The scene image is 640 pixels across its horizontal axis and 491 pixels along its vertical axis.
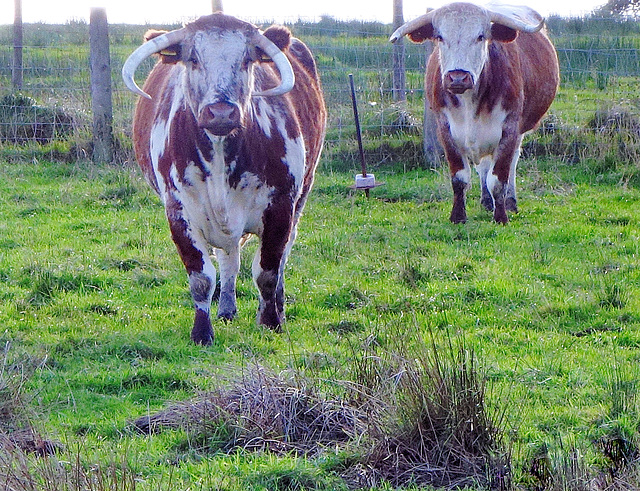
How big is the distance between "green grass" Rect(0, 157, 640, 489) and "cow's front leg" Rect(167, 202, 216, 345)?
0.13 meters

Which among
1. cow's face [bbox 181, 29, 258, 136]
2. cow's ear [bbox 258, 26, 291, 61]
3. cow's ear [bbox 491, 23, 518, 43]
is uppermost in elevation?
cow's ear [bbox 491, 23, 518, 43]

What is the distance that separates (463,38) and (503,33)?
638 millimetres

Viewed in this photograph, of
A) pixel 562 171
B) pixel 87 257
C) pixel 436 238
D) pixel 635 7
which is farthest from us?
pixel 635 7

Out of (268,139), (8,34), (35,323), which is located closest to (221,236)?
(268,139)

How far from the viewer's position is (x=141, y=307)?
21.7 ft

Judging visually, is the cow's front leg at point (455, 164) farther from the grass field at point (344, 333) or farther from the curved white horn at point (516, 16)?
the curved white horn at point (516, 16)

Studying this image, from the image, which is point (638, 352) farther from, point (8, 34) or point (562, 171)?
point (8, 34)

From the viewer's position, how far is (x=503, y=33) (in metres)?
9.33

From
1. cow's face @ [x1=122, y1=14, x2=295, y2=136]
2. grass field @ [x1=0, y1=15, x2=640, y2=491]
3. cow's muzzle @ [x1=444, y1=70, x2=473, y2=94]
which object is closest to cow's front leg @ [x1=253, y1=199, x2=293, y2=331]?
grass field @ [x1=0, y1=15, x2=640, y2=491]

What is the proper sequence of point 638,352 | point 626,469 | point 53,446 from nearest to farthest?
1. point 626,469
2. point 53,446
3. point 638,352

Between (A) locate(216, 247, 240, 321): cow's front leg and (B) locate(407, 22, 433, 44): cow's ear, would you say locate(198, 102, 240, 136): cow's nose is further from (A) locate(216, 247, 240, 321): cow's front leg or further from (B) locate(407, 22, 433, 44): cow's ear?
(B) locate(407, 22, 433, 44): cow's ear

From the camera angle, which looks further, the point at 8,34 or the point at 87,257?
the point at 8,34

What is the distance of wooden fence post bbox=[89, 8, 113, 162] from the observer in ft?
39.3

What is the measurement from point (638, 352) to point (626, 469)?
5.89 feet
